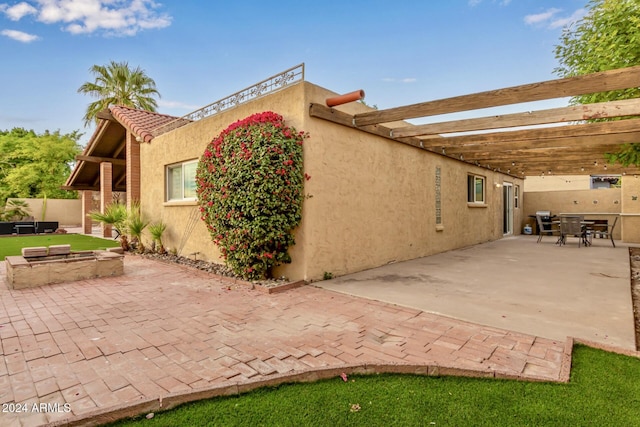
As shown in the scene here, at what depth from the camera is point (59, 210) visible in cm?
2727

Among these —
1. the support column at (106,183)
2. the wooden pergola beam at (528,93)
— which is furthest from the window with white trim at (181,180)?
the support column at (106,183)

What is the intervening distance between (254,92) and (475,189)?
1105 centimetres

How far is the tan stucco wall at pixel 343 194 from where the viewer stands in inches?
271

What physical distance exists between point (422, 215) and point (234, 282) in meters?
6.26

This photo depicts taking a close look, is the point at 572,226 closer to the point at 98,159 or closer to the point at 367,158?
the point at 367,158

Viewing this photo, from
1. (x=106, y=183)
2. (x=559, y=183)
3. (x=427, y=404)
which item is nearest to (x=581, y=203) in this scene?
(x=559, y=183)

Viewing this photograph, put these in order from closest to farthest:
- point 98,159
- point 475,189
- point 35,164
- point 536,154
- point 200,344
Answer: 1. point 200,344
2. point 536,154
3. point 475,189
4. point 98,159
5. point 35,164

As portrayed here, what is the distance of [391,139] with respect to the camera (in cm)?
908

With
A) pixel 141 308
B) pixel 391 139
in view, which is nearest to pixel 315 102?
pixel 391 139

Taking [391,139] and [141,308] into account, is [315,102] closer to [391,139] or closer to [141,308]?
[391,139]

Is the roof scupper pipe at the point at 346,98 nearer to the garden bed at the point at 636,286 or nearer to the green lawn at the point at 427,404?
the green lawn at the point at 427,404

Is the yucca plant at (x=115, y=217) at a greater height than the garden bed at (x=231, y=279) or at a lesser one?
greater

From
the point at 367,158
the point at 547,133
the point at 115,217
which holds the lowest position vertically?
the point at 115,217

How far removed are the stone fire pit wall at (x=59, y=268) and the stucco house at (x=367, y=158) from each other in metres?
2.27
